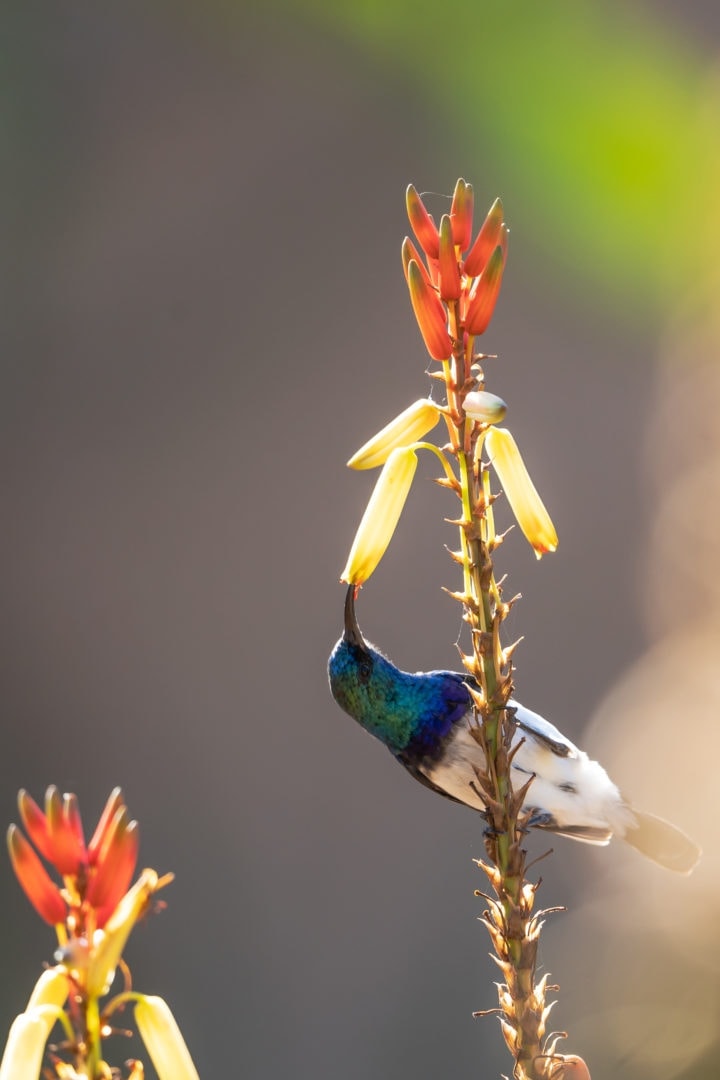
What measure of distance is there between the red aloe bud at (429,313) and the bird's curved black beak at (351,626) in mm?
322

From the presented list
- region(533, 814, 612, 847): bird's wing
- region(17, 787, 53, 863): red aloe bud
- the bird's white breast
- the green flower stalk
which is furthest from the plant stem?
region(533, 814, 612, 847): bird's wing

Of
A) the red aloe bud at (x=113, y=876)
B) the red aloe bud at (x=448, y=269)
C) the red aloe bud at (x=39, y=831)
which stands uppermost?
the red aloe bud at (x=448, y=269)

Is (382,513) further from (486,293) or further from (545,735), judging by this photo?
(545,735)

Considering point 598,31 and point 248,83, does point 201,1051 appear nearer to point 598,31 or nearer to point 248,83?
point 248,83

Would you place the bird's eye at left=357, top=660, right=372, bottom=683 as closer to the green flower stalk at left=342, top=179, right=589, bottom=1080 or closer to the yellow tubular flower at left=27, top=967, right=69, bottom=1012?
the green flower stalk at left=342, top=179, right=589, bottom=1080

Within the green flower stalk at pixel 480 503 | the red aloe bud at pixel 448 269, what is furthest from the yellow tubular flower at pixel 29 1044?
the red aloe bud at pixel 448 269

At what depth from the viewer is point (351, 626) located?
1285 millimetres

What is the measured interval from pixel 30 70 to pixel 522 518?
426 centimetres

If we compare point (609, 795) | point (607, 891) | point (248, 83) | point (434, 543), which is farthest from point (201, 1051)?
point (248, 83)

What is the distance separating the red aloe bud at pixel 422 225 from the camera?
821 mm

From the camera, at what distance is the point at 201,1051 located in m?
4.34

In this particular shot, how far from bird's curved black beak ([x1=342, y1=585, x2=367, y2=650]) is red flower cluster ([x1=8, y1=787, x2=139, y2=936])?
51 cm

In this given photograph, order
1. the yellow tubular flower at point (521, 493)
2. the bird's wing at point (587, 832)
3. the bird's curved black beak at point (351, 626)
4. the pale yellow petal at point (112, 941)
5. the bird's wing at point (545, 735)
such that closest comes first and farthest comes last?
the pale yellow petal at point (112, 941), the yellow tubular flower at point (521, 493), the bird's curved black beak at point (351, 626), the bird's wing at point (545, 735), the bird's wing at point (587, 832)

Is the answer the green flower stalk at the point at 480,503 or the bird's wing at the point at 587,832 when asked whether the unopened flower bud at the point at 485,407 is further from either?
the bird's wing at the point at 587,832
